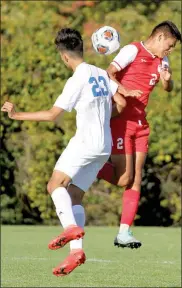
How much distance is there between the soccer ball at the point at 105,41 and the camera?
10.9 metres

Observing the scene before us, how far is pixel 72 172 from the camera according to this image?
34.5 feet

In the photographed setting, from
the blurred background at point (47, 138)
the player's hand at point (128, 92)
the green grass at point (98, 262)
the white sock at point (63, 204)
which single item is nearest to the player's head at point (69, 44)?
the player's hand at point (128, 92)

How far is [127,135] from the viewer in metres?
11.2

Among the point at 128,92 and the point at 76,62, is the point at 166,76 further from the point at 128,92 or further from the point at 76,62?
the point at 76,62

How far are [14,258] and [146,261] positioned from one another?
1.86 metres

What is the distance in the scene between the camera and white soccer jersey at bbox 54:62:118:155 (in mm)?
10336

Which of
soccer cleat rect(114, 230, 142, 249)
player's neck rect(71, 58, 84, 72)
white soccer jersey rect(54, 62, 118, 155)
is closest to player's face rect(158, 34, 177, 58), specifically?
white soccer jersey rect(54, 62, 118, 155)

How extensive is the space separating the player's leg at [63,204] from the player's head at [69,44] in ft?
3.49

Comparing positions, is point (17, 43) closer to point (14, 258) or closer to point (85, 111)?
point (14, 258)

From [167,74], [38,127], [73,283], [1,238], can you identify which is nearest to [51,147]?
[38,127]

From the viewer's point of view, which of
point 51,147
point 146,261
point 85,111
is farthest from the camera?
point 51,147

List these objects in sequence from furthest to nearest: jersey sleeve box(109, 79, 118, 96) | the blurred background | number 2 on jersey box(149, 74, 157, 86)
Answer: the blurred background < number 2 on jersey box(149, 74, 157, 86) < jersey sleeve box(109, 79, 118, 96)

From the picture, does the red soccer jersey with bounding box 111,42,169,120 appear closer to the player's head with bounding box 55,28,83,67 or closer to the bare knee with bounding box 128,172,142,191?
the bare knee with bounding box 128,172,142,191

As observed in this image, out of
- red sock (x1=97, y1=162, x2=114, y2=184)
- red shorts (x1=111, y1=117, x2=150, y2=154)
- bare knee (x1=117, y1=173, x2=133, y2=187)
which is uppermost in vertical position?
red shorts (x1=111, y1=117, x2=150, y2=154)
